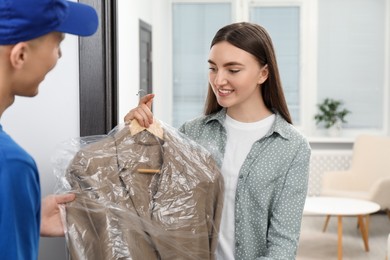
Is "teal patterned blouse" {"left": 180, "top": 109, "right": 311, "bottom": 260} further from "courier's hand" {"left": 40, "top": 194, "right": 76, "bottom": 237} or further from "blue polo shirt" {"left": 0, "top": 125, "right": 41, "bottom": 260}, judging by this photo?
"blue polo shirt" {"left": 0, "top": 125, "right": 41, "bottom": 260}

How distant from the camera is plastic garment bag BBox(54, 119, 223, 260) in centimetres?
106

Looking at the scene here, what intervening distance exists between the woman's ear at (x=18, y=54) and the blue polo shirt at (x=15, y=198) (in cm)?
8

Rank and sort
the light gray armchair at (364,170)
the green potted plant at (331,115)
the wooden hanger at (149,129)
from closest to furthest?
the wooden hanger at (149,129)
the light gray armchair at (364,170)
the green potted plant at (331,115)

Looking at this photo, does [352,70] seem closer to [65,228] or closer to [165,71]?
[165,71]

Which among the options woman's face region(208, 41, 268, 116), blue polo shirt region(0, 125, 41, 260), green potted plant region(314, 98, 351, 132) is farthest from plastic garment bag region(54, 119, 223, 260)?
green potted plant region(314, 98, 351, 132)

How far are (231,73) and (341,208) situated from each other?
247cm

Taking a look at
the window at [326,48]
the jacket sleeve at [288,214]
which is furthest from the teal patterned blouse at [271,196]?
the window at [326,48]

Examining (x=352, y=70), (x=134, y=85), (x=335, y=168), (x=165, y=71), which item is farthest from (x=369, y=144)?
(x=134, y=85)

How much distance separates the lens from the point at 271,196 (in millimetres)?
1220

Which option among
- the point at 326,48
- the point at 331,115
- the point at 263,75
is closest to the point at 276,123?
the point at 263,75

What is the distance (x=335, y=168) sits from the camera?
15.3 ft

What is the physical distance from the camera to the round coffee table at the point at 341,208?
3.39 meters

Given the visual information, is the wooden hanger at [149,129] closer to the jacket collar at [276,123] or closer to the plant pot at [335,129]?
the jacket collar at [276,123]

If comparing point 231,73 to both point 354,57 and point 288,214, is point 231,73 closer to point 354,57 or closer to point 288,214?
point 288,214
